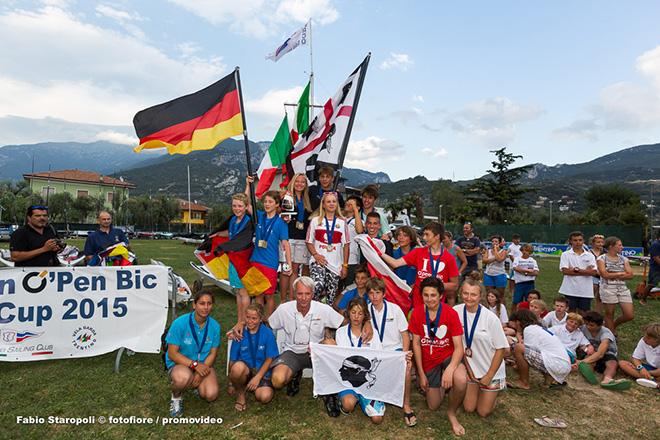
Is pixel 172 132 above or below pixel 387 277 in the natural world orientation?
above

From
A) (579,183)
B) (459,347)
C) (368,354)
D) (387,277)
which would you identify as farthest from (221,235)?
(579,183)

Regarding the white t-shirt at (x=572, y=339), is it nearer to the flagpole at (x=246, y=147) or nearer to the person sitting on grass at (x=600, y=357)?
the person sitting on grass at (x=600, y=357)

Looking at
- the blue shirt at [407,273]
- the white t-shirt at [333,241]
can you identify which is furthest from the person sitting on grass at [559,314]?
the white t-shirt at [333,241]

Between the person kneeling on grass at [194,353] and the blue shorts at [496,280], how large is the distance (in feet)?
19.9

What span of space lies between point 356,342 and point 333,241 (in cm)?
145

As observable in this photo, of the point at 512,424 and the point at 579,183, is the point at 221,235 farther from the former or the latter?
the point at 579,183

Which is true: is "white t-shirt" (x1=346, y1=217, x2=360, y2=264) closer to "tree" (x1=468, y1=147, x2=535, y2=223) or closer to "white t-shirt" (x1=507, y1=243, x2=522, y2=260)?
"white t-shirt" (x1=507, y1=243, x2=522, y2=260)

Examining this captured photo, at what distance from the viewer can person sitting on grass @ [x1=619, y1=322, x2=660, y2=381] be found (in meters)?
4.91

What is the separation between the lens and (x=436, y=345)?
4.02 m

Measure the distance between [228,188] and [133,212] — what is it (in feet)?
316

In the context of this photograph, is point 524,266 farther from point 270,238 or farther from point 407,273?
point 270,238

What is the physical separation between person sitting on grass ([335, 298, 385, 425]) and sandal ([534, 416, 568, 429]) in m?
1.60

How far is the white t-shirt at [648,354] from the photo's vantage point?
4.96 metres

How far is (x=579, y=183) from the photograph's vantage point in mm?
153125
